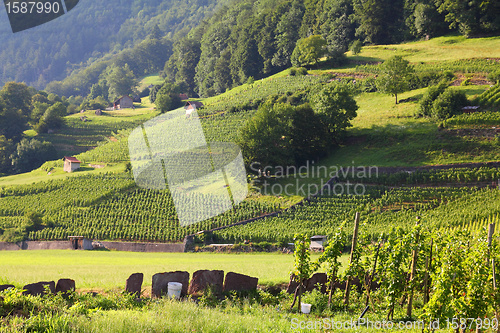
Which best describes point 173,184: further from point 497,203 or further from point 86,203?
point 497,203

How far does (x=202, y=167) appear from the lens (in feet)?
137

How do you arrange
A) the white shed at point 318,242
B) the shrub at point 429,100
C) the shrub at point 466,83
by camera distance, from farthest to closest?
the shrub at point 466,83 → the shrub at point 429,100 → the white shed at point 318,242

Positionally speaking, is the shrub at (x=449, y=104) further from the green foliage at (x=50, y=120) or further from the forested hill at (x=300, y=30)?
the green foliage at (x=50, y=120)

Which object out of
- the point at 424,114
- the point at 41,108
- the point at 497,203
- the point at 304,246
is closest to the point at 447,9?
the point at 424,114

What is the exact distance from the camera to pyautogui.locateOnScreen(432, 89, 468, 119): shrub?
4084 centimetres

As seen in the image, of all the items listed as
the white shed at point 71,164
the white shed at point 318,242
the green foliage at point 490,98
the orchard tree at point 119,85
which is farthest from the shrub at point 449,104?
the orchard tree at point 119,85

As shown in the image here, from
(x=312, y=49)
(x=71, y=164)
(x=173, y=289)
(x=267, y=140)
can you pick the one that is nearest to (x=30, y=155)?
(x=71, y=164)

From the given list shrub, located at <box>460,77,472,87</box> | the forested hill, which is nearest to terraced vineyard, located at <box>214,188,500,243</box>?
shrub, located at <box>460,77,472,87</box>

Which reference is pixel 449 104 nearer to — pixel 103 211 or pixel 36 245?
pixel 103 211

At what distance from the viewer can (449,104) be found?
1610 inches

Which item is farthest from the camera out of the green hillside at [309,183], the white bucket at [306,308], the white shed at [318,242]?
the green hillside at [309,183]

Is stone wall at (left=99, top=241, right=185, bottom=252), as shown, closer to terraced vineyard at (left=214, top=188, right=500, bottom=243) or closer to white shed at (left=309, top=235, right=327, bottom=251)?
terraced vineyard at (left=214, top=188, right=500, bottom=243)

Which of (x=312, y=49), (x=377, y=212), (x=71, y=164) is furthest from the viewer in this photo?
(x=312, y=49)

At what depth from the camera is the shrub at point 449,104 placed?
4084 cm
